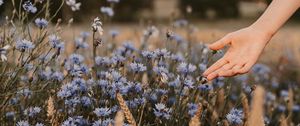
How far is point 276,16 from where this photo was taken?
88.8 inches

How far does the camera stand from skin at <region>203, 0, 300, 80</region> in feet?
7.31

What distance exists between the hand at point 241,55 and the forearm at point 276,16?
1.0 inches

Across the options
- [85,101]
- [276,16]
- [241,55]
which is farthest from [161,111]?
[276,16]

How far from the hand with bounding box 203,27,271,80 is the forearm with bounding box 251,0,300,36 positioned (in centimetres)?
2

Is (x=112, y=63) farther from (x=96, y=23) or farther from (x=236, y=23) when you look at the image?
(x=236, y=23)

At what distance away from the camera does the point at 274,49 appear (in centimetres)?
921

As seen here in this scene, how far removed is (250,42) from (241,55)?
61 millimetres

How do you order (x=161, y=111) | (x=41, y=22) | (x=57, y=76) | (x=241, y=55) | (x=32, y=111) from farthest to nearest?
1. (x=57, y=76)
2. (x=41, y=22)
3. (x=32, y=111)
4. (x=161, y=111)
5. (x=241, y=55)

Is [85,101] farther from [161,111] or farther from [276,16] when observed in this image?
[276,16]

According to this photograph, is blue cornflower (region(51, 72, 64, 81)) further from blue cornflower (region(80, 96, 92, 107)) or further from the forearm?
the forearm

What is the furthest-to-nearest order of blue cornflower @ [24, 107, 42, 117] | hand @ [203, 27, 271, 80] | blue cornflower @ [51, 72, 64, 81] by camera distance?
blue cornflower @ [51, 72, 64, 81]
blue cornflower @ [24, 107, 42, 117]
hand @ [203, 27, 271, 80]

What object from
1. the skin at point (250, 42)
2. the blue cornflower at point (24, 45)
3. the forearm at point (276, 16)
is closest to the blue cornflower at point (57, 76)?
the blue cornflower at point (24, 45)

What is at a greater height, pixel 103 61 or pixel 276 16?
pixel 103 61

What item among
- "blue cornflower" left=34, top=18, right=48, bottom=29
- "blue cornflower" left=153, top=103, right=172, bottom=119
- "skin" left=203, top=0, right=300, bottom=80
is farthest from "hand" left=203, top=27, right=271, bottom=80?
"blue cornflower" left=34, top=18, right=48, bottom=29
